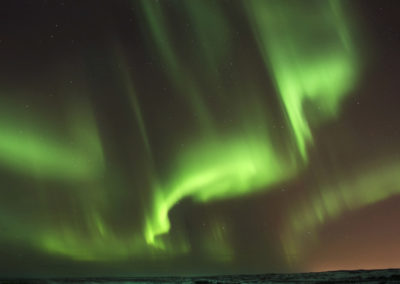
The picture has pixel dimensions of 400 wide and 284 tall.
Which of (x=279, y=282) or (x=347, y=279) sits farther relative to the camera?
(x=279, y=282)

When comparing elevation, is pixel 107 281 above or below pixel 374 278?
above

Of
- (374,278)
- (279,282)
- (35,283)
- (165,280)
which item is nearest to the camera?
(374,278)

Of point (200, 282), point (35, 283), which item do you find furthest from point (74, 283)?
point (200, 282)

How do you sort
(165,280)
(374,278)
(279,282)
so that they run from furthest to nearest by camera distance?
(165,280) < (279,282) < (374,278)

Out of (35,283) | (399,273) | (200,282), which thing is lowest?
(399,273)

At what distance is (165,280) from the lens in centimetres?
293

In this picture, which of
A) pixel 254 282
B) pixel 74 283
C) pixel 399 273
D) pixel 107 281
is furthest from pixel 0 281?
pixel 399 273

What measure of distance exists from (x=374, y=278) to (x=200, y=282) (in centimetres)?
104

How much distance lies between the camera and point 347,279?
7.60 ft

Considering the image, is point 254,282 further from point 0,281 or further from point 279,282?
point 0,281

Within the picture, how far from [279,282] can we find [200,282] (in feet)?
1.64

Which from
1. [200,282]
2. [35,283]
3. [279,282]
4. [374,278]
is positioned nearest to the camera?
[374,278]

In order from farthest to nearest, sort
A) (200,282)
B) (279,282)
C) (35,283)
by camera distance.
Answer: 1. (35,283)
2. (200,282)
3. (279,282)

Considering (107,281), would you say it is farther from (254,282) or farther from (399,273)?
(399,273)
